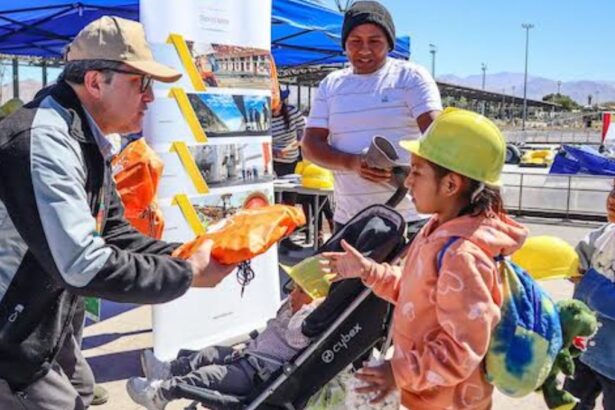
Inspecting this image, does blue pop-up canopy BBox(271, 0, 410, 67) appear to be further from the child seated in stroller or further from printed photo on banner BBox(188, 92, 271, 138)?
the child seated in stroller

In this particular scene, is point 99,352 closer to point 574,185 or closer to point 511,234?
point 511,234

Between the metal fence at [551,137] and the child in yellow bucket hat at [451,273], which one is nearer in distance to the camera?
the child in yellow bucket hat at [451,273]

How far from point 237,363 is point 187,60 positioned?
199 cm

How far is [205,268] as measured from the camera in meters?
1.89

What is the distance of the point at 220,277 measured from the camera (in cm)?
192

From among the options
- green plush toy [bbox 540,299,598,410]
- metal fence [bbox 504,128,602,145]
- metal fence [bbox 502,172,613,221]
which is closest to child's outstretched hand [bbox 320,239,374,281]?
green plush toy [bbox 540,299,598,410]

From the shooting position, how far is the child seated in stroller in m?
2.34

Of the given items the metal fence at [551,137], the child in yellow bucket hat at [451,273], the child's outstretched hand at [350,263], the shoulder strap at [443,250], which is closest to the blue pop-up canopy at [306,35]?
the child's outstretched hand at [350,263]

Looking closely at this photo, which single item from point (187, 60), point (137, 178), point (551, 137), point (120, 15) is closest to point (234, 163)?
point (187, 60)

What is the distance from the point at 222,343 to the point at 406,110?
2090 millimetres

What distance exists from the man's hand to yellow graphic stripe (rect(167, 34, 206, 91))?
200 centimetres

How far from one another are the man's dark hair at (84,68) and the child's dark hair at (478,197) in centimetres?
98

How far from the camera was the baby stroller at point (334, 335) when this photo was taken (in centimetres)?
231

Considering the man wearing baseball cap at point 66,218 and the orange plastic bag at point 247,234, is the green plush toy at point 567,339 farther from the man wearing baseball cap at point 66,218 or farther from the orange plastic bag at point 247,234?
the man wearing baseball cap at point 66,218
